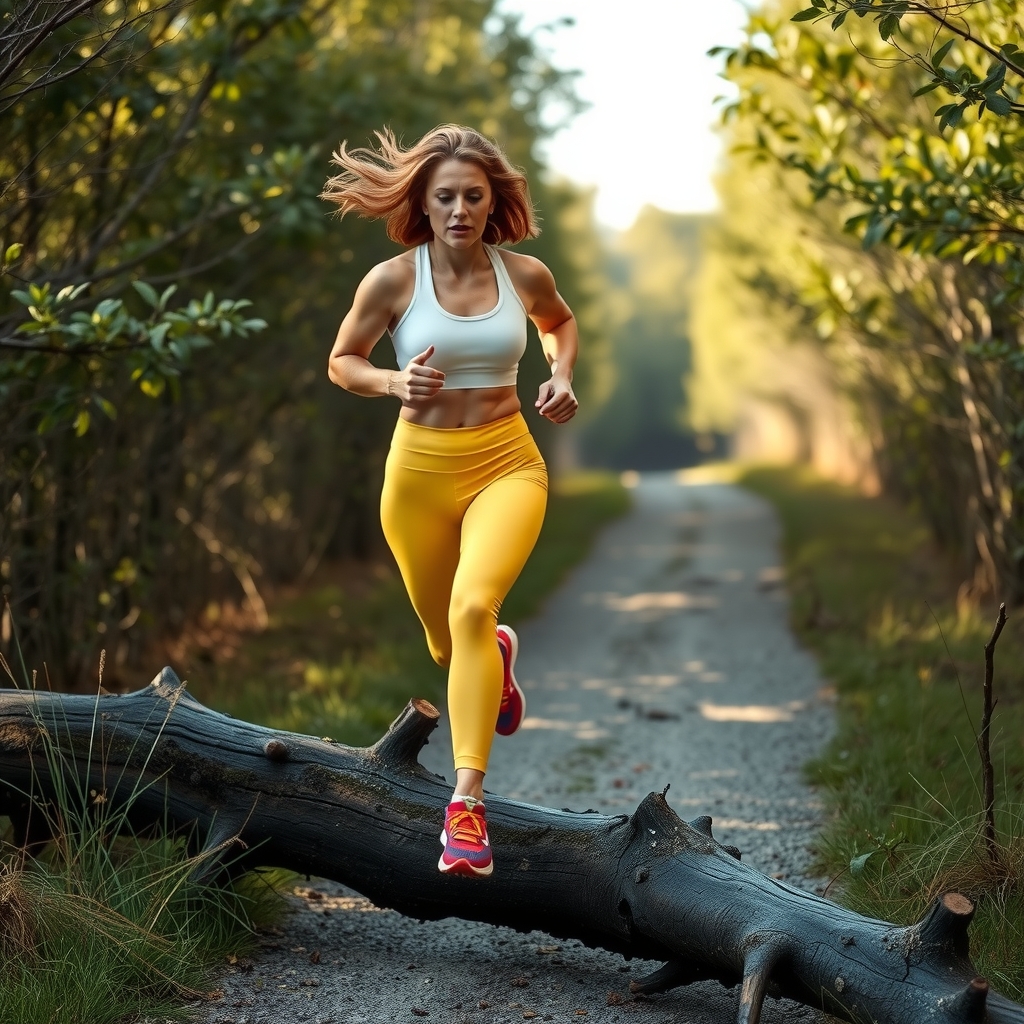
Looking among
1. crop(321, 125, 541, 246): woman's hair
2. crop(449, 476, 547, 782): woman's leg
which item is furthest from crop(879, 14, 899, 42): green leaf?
crop(449, 476, 547, 782): woman's leg

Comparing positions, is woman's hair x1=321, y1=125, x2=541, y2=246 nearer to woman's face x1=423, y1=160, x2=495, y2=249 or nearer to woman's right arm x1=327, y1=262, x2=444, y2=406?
woman's face x1=423, y1=160, x2=495, y2=249

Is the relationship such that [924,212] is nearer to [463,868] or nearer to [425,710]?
[425,710]

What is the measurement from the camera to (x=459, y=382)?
388 cm

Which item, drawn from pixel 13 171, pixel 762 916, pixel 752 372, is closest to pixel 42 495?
pixel 13 171

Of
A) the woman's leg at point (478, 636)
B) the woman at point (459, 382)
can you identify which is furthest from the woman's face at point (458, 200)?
the woman's leg at point (478, 636)

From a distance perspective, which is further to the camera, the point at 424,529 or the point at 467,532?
the point at 424,529

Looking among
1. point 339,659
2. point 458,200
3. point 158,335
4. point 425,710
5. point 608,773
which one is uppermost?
point 458,200

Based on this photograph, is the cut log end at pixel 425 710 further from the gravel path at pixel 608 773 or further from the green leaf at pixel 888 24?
the green leaf at pixel 888 24

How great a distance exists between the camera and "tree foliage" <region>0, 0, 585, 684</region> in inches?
189

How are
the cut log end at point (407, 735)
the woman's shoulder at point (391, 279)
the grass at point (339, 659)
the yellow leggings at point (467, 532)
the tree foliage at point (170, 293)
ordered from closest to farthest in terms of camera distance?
the yellow leggings at point (467, 532), the woman's shoulder at point (391, 279), the cut log end at point (407, 735), the tree foliage at point (170, 293), the grass at point (339, 659)

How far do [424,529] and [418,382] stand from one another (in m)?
0.55

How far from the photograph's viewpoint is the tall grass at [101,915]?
3.58 metres

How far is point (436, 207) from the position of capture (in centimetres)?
385

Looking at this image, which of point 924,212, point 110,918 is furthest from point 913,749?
point 110,918
